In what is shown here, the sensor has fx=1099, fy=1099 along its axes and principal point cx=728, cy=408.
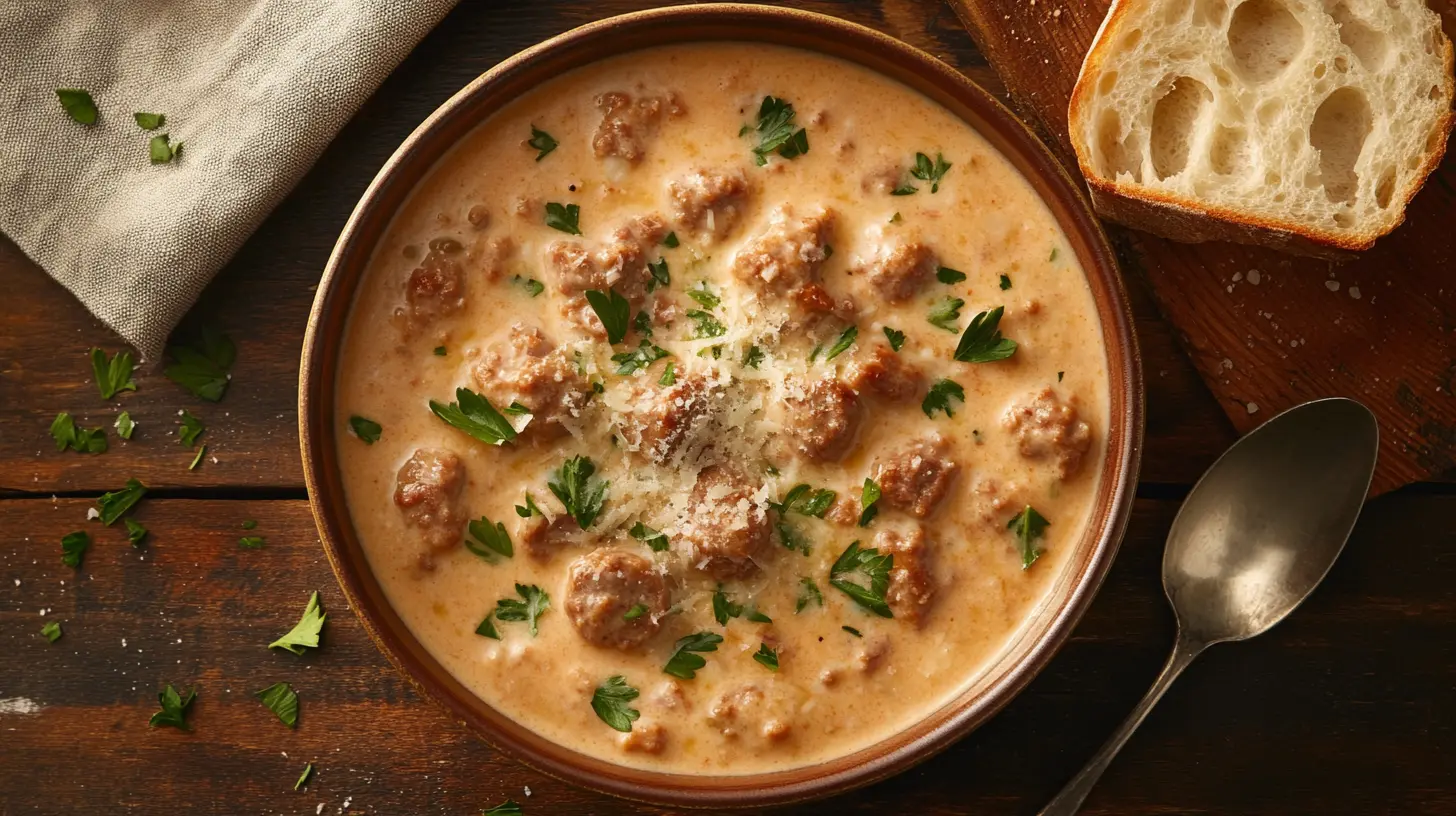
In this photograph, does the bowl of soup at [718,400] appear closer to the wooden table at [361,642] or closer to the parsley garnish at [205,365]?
the wooden table at [361,642]

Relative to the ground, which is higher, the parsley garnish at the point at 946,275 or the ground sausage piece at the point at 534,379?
the parsley garnish at the point at 946,275

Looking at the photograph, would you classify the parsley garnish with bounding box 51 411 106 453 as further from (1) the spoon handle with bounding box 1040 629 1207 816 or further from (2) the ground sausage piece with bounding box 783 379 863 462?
(1) the spoon handle with bounding box 1040 629 1207 816

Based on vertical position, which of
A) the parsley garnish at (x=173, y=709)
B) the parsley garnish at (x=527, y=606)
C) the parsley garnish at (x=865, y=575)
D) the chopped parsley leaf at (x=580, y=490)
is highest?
the chopped parsley leaf at (x=580, y=490)

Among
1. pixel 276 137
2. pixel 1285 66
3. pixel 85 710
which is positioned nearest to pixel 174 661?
pixel 85 710

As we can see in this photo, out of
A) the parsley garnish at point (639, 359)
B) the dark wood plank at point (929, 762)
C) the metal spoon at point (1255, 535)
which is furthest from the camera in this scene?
the dark wood plank at point (929, 762)

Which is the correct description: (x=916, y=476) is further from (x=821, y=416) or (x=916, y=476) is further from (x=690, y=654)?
(x=690, y=654)

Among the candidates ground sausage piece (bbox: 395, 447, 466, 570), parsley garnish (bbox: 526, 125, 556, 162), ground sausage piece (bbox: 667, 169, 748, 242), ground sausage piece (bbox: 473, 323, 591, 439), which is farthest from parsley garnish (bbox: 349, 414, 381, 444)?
ground sausage piece (bbox: 667, 169, 748, 242)

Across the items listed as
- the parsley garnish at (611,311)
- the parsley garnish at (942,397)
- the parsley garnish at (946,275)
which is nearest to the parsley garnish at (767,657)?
the parsley garnish at (942,397)
